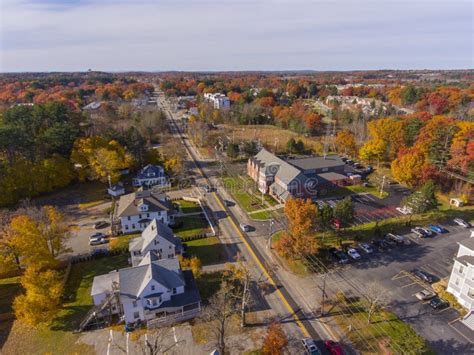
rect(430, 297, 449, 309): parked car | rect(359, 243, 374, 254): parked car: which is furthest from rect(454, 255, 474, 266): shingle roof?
rect(359, 243, 374, 254): parked car

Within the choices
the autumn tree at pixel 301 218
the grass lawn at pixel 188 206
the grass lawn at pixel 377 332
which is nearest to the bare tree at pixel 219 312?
the grass lawn at pixel 377 332

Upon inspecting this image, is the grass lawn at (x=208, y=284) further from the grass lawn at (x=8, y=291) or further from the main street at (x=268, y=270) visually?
the grass lawn at (x=8, y=291)

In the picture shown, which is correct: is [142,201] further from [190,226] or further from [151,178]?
[151,178]

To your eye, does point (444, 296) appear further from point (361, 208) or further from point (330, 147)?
point (330, 147)

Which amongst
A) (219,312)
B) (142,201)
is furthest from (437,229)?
(142,201)

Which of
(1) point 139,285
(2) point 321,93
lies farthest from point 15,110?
(2) point 321,93

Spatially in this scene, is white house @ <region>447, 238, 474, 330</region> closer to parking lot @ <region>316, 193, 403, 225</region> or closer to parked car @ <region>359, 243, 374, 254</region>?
parked car @ <region>359, 243, 374, 254</region>
